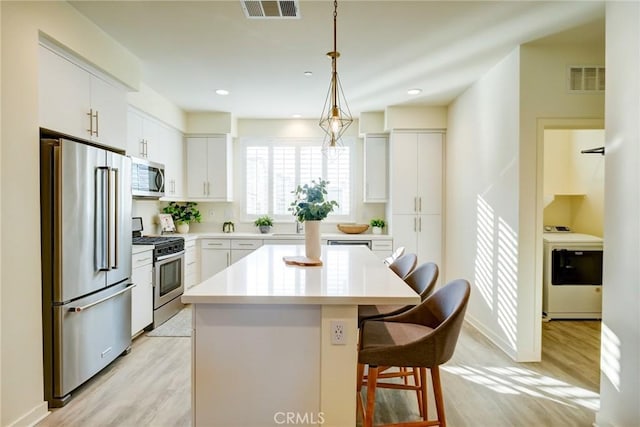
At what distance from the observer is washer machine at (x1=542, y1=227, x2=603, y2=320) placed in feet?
13.7

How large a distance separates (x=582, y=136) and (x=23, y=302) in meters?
5.72

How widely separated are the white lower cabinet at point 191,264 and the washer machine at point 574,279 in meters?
4.38

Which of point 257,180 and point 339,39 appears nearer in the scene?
point 339,39

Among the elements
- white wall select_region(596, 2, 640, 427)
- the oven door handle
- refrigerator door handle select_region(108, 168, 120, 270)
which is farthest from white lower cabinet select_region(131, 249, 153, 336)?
white wall select_region(596, 2, 640, 427)

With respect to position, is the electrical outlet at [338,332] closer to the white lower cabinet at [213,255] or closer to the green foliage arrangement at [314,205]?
the green foliage arrangement at [314,205]

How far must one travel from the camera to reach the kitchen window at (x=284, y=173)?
5699 mm

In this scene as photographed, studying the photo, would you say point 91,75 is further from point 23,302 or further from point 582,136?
point 582,136

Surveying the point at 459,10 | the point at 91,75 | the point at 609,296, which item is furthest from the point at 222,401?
the point at 459,10

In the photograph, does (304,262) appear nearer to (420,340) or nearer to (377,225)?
(420,340)

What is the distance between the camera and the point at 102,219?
2660 millimetres

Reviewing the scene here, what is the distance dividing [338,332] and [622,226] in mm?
1632

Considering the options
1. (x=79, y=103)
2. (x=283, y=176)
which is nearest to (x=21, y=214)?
(x=79, y=103)

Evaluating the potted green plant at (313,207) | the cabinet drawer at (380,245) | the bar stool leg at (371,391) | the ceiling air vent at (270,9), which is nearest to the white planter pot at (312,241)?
the potted green plant at (313,207)

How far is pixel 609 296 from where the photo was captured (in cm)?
206
